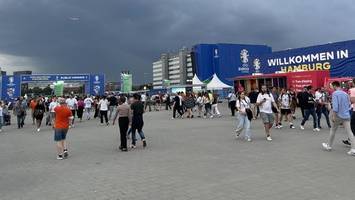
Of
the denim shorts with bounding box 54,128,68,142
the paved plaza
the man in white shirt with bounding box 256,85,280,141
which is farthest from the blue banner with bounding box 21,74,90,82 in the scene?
the denim shorts with bounding box 54,128,68,142

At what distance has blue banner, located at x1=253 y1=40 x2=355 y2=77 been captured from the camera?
31516 millimetres

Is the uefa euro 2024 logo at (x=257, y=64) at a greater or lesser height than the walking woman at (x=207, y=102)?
greater

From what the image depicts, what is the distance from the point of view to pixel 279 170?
7.80m

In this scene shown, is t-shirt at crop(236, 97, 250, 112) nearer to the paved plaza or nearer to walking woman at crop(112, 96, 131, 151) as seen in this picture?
the paved plaza

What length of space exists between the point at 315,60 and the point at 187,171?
2880cm

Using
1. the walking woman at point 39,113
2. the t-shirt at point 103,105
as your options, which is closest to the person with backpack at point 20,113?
the walking woman at point 39,113

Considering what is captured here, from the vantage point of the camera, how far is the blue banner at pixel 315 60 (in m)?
31.5

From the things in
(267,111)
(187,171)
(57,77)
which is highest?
(57,77)

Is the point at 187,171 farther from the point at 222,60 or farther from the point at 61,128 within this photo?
the point at 222,60

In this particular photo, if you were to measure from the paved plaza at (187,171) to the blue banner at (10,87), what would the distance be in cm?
3920

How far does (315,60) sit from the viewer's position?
34.1 meters

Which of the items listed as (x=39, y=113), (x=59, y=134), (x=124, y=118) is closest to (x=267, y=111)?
(x=124, y=118)

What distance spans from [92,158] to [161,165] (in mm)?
2276

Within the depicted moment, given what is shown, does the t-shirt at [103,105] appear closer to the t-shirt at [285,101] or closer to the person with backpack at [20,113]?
the person with backpack at [20,113]
